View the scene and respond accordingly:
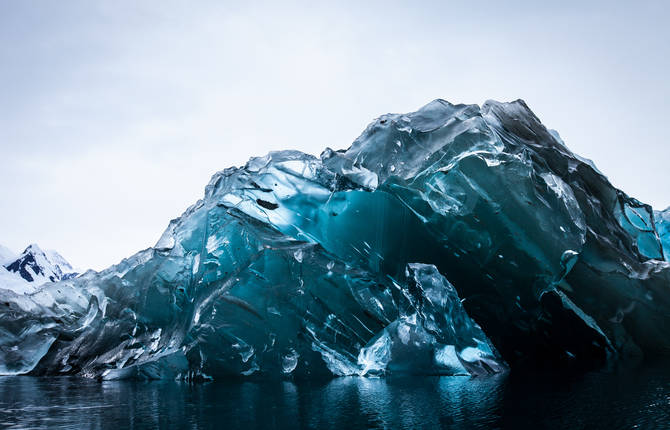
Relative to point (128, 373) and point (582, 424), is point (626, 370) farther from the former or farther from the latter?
point (128, 373)

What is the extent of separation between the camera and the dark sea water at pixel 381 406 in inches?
177

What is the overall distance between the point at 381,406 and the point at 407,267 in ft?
21.4

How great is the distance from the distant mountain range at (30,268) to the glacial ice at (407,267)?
49.5 meters

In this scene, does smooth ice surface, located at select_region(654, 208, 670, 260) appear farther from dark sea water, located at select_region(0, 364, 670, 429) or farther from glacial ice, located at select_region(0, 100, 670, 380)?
A: dark sea water, located at select_region(0, 364, 670, 429)

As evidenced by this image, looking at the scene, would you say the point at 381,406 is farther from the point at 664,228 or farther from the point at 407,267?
the point at 664,228

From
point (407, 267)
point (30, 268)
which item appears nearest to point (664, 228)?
point (407, 267)

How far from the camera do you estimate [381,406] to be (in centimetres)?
556

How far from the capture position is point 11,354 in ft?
52.4

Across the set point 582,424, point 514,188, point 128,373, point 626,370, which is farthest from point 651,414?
point 128,373

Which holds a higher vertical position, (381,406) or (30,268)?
(30,268)

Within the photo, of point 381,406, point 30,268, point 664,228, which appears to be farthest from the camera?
point 30,268

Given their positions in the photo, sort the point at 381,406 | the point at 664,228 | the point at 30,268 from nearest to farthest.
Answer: the point at 381,406
the point at 664,228
the point at 30,268

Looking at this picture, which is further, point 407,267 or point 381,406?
point 407,267

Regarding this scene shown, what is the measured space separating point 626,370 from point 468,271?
4115mm
